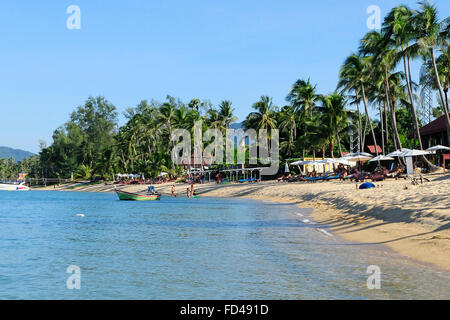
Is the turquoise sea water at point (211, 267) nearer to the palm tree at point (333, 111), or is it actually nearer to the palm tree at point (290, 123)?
the palm tree at point (333, 111)

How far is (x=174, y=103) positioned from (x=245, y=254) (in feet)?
295

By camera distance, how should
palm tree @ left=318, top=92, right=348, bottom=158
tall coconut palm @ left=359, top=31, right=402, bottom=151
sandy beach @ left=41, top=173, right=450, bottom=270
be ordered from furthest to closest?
palm tree @ left=318, top=92, right=348, bottom=158 → tall coconut palm @ left=359, top=31, right=402, bottom=151 → sandy beach @ left=41, top=173, right=450, bottom=270

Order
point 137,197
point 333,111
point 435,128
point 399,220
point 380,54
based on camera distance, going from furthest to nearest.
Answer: point 333,111 < point 137,197 < point 435,128 < point 380,54 < point 399,220

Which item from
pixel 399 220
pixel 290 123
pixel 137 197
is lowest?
pixel 137 197

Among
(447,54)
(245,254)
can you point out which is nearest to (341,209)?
(245,254)

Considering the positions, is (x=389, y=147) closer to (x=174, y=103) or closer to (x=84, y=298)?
(x=174, y=103)

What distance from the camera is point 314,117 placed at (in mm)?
61094

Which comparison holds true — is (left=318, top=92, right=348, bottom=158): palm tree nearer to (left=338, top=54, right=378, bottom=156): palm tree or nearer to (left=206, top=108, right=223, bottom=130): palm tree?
(left=338, top=54, right=378, bottom=156): palm tree

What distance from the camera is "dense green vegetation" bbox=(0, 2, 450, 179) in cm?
3738

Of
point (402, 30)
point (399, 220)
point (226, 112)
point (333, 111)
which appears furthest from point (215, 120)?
point (399, 220)

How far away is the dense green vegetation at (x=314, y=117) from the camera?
3738 centimetres

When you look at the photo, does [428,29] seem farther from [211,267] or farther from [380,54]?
[211,267]

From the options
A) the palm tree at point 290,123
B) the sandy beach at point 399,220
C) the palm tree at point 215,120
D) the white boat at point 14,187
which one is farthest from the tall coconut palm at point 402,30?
the white boat at point 14,187

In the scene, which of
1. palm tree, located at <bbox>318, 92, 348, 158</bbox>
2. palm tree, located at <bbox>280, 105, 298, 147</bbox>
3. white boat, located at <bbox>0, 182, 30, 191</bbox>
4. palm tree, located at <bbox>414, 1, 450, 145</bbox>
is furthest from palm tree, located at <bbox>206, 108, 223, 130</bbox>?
white boat, located at <bbox>0, 182, 30, 191</bbox>
